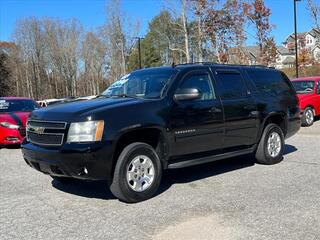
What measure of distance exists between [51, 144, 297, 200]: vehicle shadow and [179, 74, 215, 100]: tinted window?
54.5 inches

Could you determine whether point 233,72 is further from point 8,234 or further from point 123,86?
point 8,234

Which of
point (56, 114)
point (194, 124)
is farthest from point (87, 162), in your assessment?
point (194, 124)

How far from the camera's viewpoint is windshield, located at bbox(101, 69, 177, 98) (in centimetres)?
654

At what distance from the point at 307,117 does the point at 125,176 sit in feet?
35.2

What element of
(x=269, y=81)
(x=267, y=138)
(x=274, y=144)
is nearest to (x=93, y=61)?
(x=269, y=81)

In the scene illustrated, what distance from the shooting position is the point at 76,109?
578cm

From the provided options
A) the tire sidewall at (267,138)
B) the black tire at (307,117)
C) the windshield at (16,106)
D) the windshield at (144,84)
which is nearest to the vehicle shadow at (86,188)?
the windshield at (144,84)

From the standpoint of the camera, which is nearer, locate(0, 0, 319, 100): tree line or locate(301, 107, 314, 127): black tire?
locate(301, 107, 314, 127): black tire

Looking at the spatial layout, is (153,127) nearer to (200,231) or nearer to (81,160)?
(81,160)

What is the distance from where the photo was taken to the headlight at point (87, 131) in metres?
5.48

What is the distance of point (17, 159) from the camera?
10.0 metres

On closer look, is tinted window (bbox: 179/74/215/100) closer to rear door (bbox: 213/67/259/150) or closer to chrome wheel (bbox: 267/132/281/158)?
rear door (bbox: 213/67/259/150)

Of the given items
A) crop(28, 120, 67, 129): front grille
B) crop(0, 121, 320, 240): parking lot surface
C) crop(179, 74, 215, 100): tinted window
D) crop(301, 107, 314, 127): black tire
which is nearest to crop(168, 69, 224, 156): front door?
crop(179, 74, 215, 100): tinted window

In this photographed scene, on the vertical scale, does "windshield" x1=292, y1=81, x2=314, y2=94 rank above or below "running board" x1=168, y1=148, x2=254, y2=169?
above
